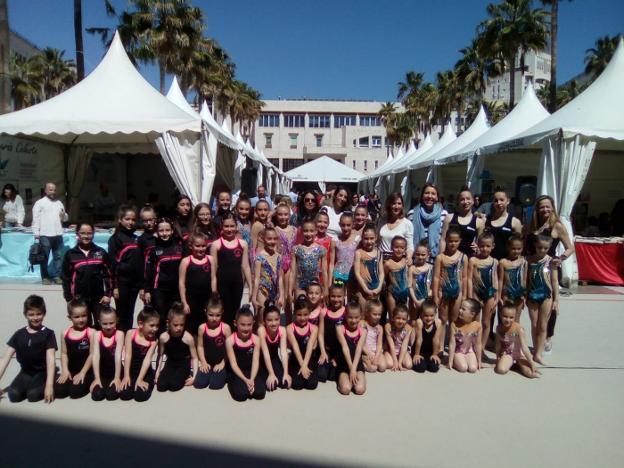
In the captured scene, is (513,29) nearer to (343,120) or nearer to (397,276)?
(397,276)

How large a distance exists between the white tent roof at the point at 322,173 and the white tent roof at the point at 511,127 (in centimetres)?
1169

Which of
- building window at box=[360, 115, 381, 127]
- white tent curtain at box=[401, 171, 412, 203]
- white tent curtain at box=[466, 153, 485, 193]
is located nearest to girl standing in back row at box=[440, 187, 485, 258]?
white tent curtain at box=[466, 153, 485, 193]

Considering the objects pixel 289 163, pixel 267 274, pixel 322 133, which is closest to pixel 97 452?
pixel 267 274

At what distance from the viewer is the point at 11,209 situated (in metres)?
8.34

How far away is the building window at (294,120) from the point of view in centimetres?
5116

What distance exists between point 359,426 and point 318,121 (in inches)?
1994

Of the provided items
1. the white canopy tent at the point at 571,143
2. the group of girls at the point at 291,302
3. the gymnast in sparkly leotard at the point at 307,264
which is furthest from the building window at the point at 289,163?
the gymnast in sparkly leotard at the point at 307,264

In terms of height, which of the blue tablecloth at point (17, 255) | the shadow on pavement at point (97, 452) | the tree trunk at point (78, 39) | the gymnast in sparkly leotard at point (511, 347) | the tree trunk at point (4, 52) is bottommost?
the shadow on pavement at point (97, 452)

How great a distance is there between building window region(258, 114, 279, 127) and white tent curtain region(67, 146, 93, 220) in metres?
41.0

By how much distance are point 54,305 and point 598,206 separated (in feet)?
43.5

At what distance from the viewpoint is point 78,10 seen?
14.5 m

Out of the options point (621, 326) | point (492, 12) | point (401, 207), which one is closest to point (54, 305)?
point (401, 207)

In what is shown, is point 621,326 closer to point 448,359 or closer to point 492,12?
point 448,359

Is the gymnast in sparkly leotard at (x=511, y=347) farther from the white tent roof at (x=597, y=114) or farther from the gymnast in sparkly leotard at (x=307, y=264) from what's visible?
the white tent roof at (x=597, y=114)
